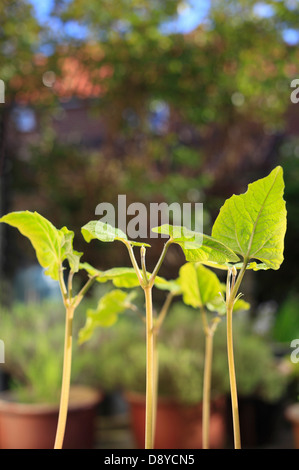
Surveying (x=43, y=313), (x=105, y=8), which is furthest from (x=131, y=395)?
(x=105, y=8)

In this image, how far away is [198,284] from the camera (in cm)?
58

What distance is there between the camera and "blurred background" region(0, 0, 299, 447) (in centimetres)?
251

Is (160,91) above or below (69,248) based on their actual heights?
above

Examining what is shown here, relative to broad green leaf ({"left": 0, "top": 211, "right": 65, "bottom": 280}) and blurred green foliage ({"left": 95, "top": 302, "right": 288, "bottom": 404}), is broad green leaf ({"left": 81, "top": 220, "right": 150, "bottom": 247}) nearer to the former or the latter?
broad green leaf ({"left": 0, "top": 211, "right": 65, "bottom": 280})

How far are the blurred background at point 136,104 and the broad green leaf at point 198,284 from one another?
66.0 inches

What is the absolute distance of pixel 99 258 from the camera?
2746 mm

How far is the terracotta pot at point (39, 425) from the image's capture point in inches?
59.1

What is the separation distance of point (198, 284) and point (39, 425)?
3.79 feet

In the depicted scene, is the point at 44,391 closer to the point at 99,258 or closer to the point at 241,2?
the point at 99,258

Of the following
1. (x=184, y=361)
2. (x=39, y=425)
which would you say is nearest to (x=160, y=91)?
(x=184, y=361)
